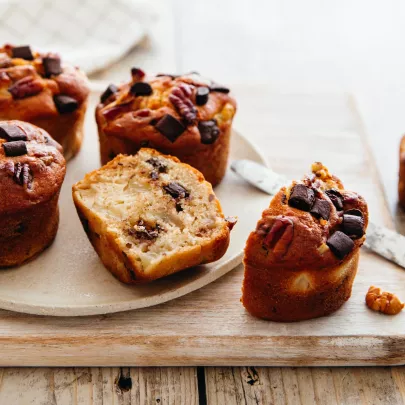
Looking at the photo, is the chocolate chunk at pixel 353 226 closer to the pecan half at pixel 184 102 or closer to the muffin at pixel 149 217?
the muffin at pixel 149 217

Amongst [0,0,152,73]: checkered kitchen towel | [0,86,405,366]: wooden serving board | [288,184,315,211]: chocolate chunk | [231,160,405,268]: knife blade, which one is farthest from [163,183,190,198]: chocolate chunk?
[0,0,152,73]: checkered kitchen towel

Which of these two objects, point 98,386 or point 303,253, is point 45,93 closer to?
point 98,386

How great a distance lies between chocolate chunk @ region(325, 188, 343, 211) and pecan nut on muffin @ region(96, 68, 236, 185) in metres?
0.99

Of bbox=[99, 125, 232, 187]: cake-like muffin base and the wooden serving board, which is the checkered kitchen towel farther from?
the wooden serving board

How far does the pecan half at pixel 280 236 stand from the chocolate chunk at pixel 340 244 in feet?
0.69

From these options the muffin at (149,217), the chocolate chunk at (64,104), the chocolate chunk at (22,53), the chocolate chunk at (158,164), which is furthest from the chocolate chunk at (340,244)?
the chocolate chunk at (22,53)

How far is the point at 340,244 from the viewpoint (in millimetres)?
3373

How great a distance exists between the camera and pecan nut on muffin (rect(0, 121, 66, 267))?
3.63 meters

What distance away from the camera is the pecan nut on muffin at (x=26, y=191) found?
363 cm

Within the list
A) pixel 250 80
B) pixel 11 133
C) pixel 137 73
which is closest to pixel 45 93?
pixel 137 73

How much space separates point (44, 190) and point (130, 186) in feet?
1.69

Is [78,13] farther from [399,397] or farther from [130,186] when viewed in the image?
[399,397]

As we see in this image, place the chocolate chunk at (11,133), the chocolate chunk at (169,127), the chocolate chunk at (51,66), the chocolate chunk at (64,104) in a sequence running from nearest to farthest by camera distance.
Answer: the chocolate chunk at (11,133)
the chocolate chunk at (169,127)
the chocolate chunk at (64,104)
the chocolate chunk at (51,66)

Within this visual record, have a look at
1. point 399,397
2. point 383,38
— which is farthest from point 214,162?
point 383,38
